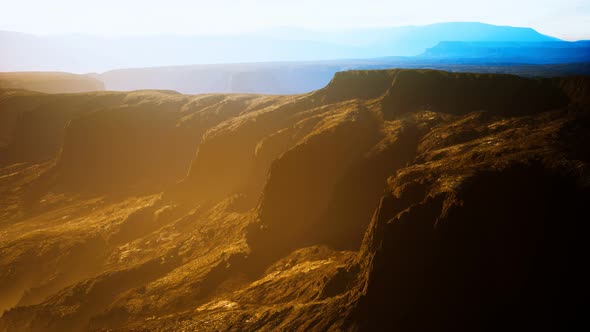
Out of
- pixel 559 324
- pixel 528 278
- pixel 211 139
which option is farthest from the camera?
pixel 211 139

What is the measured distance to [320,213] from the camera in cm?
4688

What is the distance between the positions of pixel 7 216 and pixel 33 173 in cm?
2039

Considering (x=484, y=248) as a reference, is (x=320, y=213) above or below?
below

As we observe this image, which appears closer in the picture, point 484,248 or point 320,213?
point 484,248

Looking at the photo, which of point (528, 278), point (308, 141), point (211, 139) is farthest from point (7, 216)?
point (528, 278)

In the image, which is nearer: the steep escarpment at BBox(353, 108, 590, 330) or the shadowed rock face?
the steep escarpment at BBox(353, 108, 590, 330)

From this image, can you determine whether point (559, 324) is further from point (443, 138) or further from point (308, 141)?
point (308, 141)

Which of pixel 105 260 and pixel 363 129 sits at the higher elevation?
pixel 363 129

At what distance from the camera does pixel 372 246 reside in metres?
30.2

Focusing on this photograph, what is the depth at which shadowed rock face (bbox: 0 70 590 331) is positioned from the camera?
24.4 metres

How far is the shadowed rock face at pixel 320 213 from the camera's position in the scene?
80.0ft

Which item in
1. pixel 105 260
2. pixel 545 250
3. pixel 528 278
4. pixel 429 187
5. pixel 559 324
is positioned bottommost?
pixel 105 260

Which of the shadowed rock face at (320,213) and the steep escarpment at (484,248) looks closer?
the steep escarpment at (484,248)

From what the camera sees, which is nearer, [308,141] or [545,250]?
[545,250]
